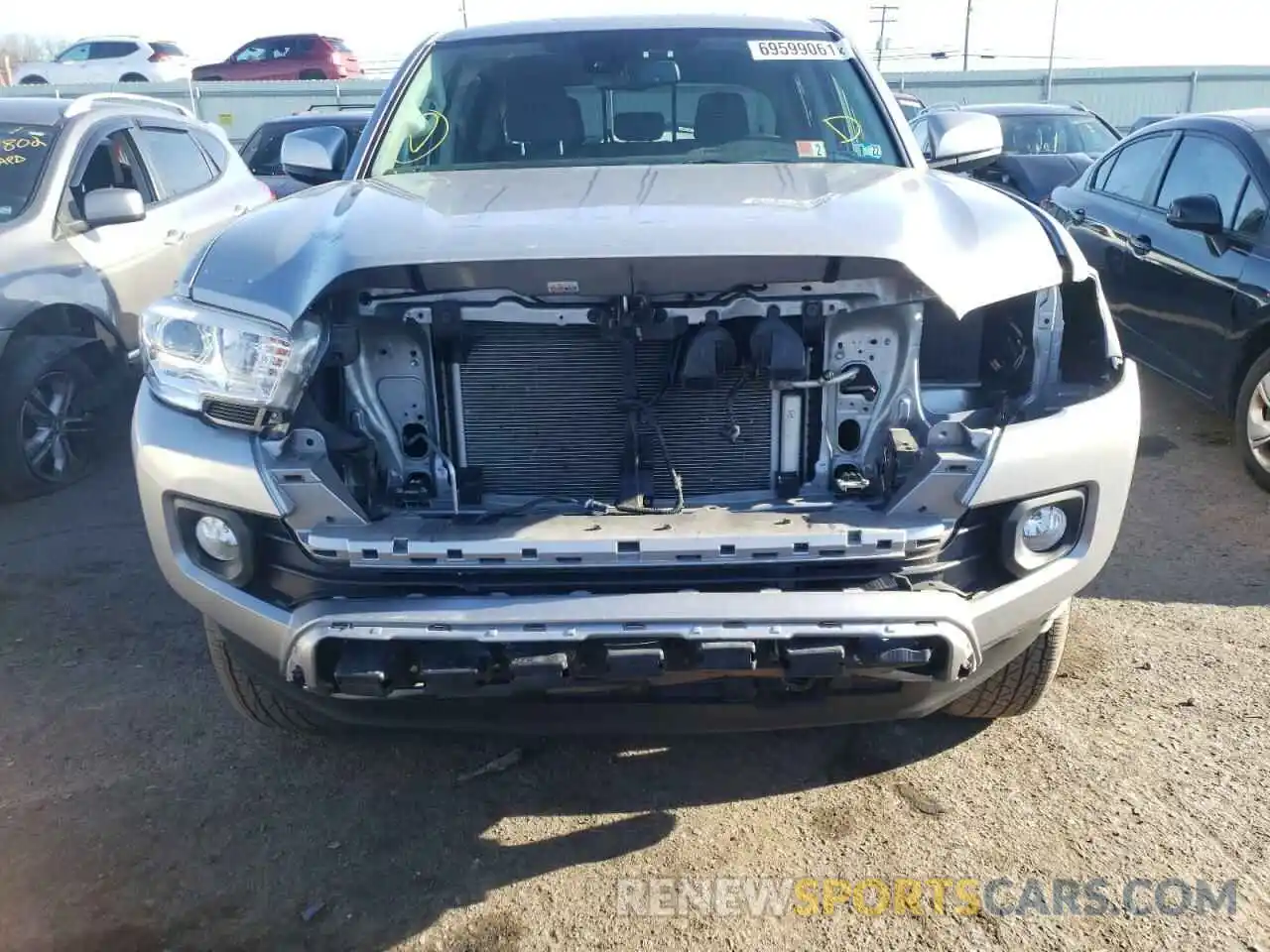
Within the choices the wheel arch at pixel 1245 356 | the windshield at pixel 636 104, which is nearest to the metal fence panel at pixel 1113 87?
the wheel arch at pixel 1245 356

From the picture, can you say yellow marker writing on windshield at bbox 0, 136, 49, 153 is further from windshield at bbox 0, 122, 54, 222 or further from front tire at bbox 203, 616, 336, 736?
front tire at bbox 203, 616, 336, 736

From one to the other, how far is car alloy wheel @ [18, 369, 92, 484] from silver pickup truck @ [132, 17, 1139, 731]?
9.79 ft

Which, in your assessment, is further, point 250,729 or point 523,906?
point 250,729

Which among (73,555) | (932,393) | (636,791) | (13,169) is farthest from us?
(13,169)

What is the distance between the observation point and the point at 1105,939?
2225 mm

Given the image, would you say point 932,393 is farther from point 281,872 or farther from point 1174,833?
point 281,872

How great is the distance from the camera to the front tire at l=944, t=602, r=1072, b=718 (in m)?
2.68

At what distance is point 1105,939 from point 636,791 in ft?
3.75

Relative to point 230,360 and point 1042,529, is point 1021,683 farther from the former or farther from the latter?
point 230,360

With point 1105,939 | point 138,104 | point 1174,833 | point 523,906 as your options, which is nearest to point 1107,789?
point 1174,833

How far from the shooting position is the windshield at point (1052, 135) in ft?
35.9

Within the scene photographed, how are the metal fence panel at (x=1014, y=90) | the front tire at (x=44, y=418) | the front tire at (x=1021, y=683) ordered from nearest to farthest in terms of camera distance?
the front tire at (x=1021, y=683)
the front tire at (x=44, y=418)
the metal fence panel at (x=1014, y=90)

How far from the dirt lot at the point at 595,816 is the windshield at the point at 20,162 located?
275 centimetres

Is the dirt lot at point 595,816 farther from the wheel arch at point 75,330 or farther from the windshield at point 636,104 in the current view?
the wheel arch at point 75,330
